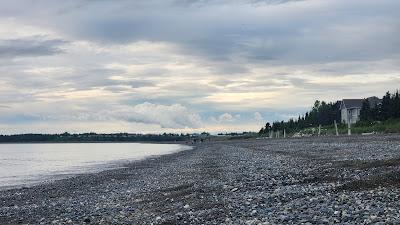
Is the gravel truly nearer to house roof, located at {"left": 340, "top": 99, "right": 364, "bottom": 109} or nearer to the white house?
the white house

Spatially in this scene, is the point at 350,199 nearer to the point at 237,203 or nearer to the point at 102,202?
the point at 237,203

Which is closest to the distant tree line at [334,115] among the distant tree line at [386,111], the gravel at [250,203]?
the distant tree line at [386,111]

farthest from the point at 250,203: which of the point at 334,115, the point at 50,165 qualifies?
the point at 334,115

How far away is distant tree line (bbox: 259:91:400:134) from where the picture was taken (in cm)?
8756

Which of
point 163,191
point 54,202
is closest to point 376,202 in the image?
point 163,191

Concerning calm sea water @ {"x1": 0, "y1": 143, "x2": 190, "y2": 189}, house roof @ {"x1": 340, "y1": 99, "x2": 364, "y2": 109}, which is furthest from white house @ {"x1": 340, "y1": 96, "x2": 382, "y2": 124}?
calm sea water @ {"x1": 0, "y1": 143, "x2": 190, "y2": 189}

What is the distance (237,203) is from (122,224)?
335 centimetres

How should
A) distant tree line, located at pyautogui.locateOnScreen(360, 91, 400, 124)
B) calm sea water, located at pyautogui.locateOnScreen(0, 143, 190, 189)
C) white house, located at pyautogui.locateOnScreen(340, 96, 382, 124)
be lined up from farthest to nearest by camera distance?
1. white house, located at pyautogui.locateOnScreen(340, 96, 382, 124)
2. distant tree line, located at pyautogui.locateOnScreen(360, 91, 400, 124)
3. calm sea water, located at pyautogui.locateOnScreen(0, 143, 190, 189)

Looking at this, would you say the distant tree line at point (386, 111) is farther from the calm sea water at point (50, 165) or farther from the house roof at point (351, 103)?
the calm sea water at point (50, 165)

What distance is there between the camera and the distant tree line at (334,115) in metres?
87.6

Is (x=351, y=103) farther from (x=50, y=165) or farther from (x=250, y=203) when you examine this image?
Result: (x=250, y=203)

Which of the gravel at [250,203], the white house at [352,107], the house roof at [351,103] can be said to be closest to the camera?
the gravel at [250,203]

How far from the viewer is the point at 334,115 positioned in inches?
5044

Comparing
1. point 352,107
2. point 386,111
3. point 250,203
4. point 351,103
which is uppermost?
point 351,103
